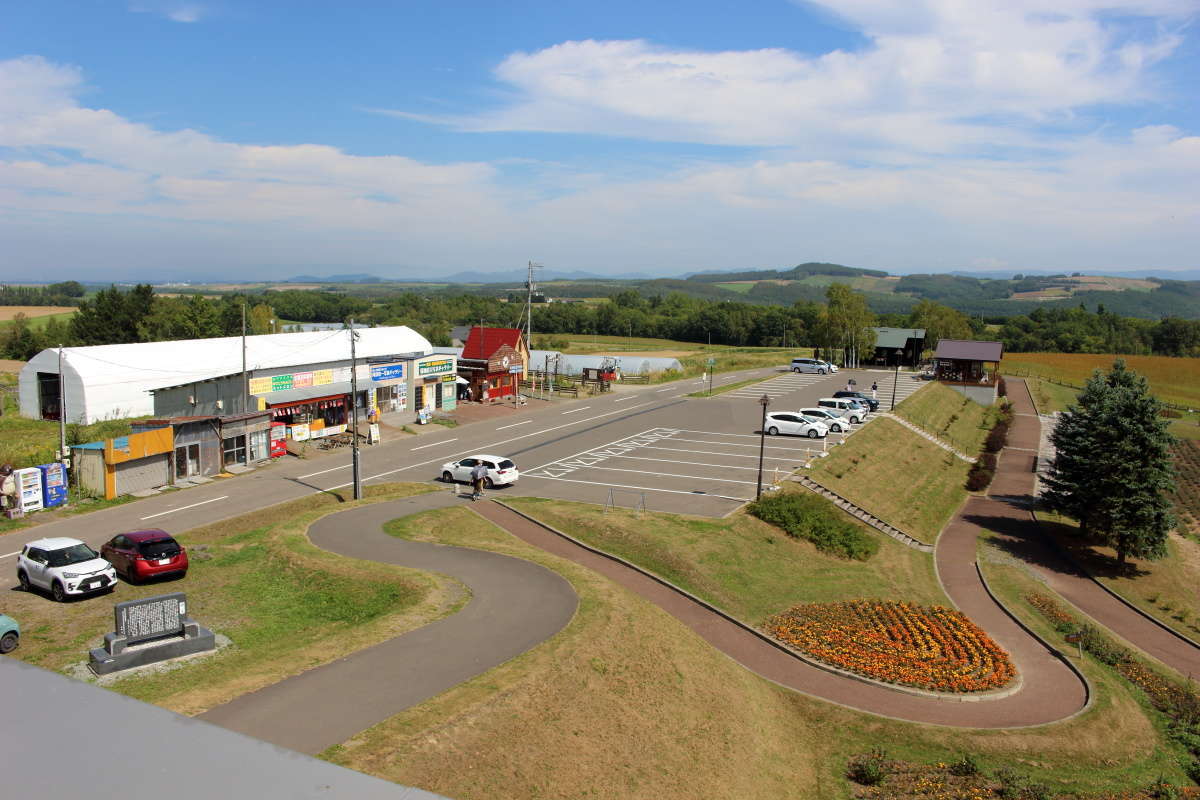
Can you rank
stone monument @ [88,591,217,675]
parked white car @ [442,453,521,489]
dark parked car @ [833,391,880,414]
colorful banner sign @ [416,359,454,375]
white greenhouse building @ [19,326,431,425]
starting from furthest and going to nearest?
dark parked car @ [833,391,880,414]
colorful banner sign @ [416,359,454,375]
white greenhouse building @ [19,326,431,425]
parked white car @ [442,453,521,489]
stone monument @ [88,591,217,675]

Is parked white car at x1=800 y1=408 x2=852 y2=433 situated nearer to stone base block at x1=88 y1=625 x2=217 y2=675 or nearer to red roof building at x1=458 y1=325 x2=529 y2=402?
red roof building at x1=458 y1=325 x2=529 y2=402

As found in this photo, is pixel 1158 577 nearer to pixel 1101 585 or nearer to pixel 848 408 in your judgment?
pixel 1101 585

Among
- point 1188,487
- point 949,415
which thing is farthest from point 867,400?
point 1188,487

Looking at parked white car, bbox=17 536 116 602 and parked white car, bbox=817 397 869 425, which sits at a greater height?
parked white car, bbox=817 397 869 425

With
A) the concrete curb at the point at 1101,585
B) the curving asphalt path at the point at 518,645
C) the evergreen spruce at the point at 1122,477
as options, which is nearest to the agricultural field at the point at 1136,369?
the evergreen spruce at the point at 1122,477

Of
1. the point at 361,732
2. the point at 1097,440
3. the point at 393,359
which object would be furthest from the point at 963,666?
the point at 393,359

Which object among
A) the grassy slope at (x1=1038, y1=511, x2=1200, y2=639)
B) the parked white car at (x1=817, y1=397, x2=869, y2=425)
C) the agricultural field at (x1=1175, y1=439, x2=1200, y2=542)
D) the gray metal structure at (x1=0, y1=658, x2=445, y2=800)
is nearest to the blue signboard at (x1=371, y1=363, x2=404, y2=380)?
the parked white car at (x1=817, y1=397, x2=869, y2=425)
